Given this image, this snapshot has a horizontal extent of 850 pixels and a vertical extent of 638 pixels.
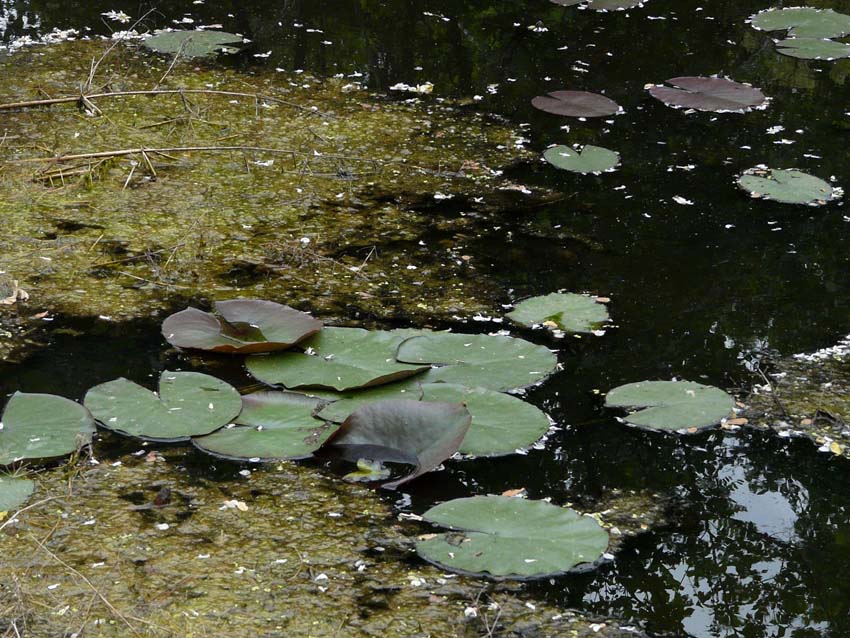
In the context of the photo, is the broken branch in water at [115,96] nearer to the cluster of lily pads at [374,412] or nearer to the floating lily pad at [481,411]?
the cluster of lily pads at [374,412]

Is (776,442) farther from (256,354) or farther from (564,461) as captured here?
(256,354)

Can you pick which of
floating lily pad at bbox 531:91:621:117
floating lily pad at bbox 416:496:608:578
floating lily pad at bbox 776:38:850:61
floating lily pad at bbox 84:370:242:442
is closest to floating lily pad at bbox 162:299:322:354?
floating lily pad at bbox 84:370:242:442

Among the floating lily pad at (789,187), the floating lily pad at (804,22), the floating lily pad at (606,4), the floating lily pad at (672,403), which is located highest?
the floating lily pad at (606,4)

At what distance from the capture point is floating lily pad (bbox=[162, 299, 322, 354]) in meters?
2.66

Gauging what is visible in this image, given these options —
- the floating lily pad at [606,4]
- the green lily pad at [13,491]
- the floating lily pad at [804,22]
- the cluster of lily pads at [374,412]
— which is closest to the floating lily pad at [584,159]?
the cluster of lily pads at [374,412]

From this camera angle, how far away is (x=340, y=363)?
2602 mm

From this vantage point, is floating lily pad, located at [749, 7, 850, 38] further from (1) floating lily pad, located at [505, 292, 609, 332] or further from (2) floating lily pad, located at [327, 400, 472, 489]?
(2) floating lily pad, located at [327, 400, 472, 489]

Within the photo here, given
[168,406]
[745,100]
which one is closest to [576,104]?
[745,100]

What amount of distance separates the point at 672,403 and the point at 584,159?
1591mm

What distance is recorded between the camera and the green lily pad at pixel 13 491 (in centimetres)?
210

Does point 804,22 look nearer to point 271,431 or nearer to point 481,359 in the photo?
point 481,359

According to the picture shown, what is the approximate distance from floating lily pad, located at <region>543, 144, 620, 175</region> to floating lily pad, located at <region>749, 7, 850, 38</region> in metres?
1.86

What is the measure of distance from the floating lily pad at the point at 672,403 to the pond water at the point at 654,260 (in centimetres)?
4

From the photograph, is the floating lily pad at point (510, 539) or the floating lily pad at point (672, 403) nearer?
the floating lily pad at point (510, 539)
